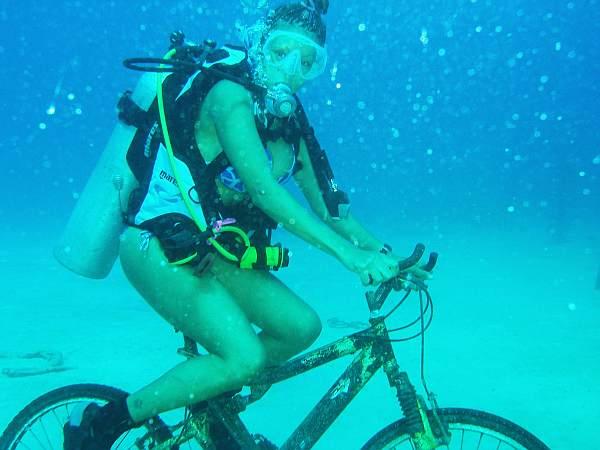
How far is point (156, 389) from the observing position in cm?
229

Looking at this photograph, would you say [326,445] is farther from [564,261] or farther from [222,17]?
[222,17]

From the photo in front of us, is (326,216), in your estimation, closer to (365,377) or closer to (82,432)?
(365,377)

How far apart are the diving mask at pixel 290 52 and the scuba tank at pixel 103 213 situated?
825 mm

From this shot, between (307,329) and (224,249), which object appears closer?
(224,249)

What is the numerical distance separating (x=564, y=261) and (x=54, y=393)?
12854 millimetres

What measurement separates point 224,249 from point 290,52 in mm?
1053

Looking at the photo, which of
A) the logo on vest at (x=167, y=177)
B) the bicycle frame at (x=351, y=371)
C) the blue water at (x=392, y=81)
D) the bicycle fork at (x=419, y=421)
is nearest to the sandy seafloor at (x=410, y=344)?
the bicycle frame at (x=351, y=371)

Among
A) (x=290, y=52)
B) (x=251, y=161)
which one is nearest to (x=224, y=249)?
(x=251, y=161)

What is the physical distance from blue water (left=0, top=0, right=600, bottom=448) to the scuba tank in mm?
80777

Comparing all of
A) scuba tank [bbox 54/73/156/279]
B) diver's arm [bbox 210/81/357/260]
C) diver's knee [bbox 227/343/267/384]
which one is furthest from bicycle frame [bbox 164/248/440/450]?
scuba tank [bbox 54/73/156/279]

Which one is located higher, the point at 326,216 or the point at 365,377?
the point at 326,216

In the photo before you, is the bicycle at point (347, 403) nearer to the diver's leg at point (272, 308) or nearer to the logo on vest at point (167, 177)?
the diver's leg at point (272, 308)

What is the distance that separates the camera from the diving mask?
7.97 ft

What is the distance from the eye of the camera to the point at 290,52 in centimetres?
245
